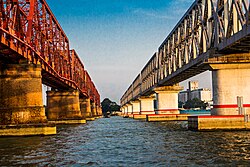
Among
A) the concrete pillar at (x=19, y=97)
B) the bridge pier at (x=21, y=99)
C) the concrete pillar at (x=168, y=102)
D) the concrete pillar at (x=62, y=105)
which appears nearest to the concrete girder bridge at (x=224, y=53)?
the bridge pier at (x=21, y=99)

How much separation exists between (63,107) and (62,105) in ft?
2.22

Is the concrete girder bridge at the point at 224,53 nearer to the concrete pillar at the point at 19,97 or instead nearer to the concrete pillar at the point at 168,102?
the concrete pillar at the point at 19,97

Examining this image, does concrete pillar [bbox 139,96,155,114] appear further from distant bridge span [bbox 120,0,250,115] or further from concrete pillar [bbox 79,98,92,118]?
distant bridge span [bbox 120,0,250,115]

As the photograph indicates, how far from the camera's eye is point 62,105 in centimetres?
9256

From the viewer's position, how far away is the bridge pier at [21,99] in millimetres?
44156

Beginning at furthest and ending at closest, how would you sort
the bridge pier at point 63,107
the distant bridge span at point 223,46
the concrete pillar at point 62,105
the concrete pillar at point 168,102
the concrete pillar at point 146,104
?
the concrete pillar at point 146,104
the concrete pillar at point 168,102
the concrete pillar at point 62,105
the bridge pier at point 63,107
the distant bridge span at point 223,46

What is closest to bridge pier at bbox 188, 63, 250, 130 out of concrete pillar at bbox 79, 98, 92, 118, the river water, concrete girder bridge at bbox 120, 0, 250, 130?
concrete girder bridge at bbox 120, 0, 250, 130

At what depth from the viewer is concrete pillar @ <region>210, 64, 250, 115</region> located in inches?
1724

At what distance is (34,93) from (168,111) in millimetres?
52093

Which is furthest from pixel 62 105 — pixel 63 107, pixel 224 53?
pixel 224 53

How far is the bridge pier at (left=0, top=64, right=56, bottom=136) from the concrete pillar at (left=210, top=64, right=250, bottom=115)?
2079cm

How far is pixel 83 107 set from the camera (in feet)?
454

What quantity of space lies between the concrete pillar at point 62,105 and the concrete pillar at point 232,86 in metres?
52.9

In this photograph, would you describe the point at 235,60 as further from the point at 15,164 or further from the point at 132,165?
the point at 15,164
